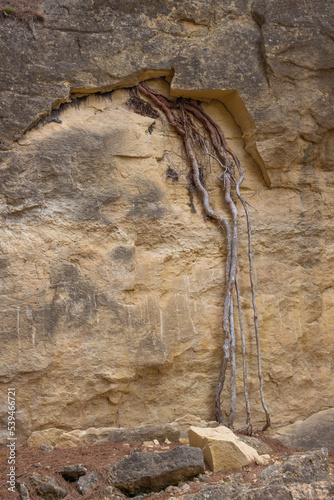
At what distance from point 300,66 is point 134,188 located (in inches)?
88.2

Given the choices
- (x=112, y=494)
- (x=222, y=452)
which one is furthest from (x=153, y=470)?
(x=222, y=452)

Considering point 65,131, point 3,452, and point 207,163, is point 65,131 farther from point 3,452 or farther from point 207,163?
point 3,452

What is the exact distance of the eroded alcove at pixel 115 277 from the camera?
466 centimetres

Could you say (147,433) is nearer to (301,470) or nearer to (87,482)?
(87,482)

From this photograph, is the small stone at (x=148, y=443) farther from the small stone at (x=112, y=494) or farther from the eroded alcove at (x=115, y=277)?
the small stone at (x=112, y=494)

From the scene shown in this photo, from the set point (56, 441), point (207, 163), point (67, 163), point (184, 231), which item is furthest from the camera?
point (207, 163)

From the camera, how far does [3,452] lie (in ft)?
13.8

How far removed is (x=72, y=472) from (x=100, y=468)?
202 mm

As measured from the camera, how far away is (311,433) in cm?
520

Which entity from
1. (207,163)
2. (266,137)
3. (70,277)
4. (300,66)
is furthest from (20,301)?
(300,66)

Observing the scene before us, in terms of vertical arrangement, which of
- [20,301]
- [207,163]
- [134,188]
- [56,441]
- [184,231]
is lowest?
[56,441]

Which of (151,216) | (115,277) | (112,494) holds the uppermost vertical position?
(151,216)

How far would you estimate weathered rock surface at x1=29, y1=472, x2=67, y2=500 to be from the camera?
3.53 meters

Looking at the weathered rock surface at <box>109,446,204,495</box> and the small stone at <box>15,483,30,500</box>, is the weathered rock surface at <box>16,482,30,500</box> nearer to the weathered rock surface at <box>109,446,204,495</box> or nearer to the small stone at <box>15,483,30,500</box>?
the small stone at <box>15,483,30,500</box>
